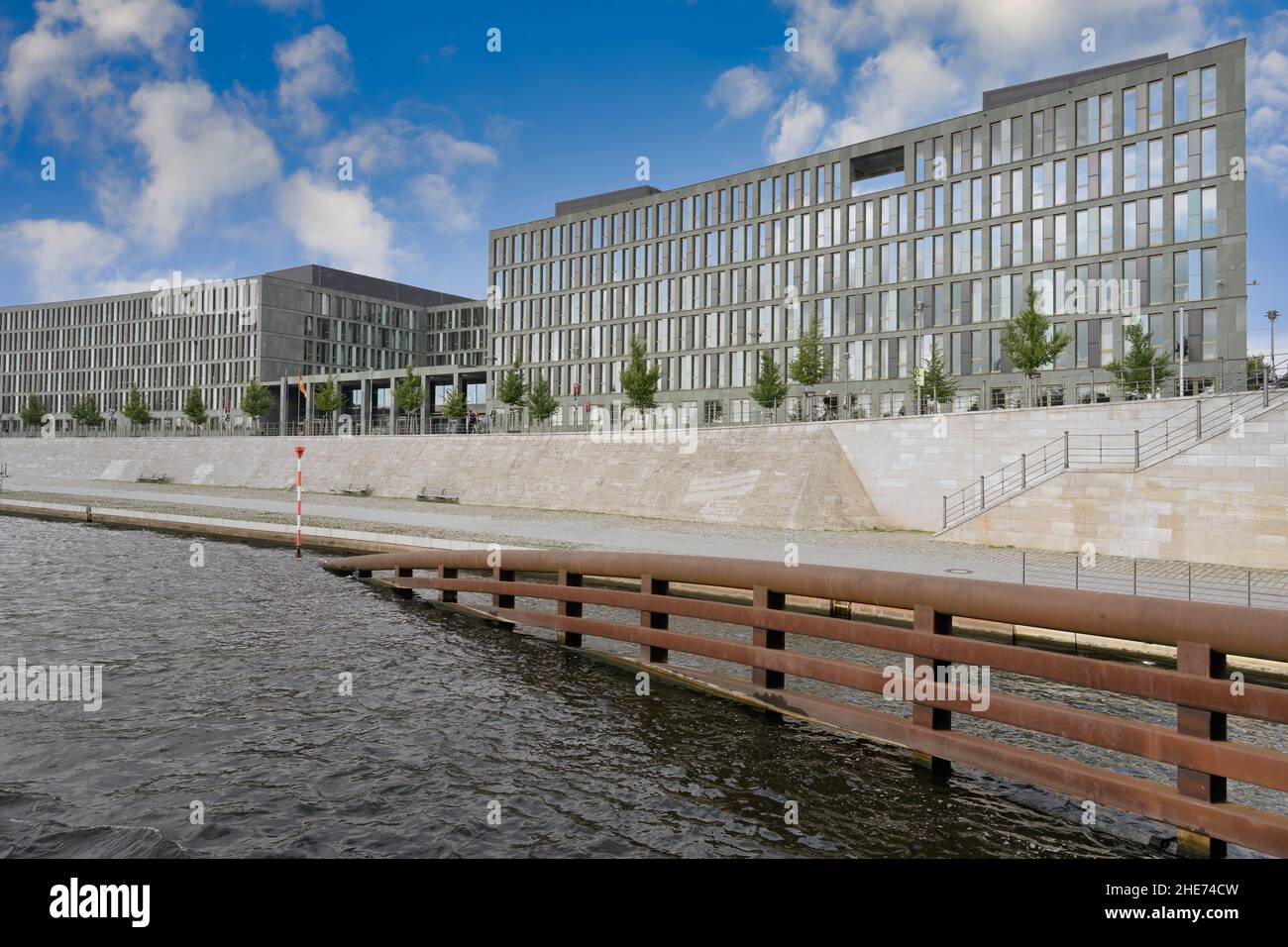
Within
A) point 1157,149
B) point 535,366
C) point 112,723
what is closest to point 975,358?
point 1157,149

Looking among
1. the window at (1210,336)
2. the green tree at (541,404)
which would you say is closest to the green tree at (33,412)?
the green tree at (541,404)

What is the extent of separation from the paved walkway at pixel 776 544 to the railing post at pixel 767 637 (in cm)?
909

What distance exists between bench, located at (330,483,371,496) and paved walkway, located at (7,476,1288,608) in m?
6.86

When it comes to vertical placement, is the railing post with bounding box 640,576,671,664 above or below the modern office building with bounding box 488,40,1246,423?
below

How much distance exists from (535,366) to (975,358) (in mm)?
43153

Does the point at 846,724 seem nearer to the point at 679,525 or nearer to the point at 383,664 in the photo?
the point at 383,664

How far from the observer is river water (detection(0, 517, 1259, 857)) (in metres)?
6.16

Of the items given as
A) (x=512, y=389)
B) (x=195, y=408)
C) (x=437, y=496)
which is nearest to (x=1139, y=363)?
(x=437, y=496)

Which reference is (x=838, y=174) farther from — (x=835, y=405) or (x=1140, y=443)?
(x=1140, y=443)

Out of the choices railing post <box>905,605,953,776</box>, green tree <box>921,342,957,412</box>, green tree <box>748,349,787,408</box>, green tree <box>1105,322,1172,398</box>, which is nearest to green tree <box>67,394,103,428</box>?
green tree <box>748,349,787,408</box>

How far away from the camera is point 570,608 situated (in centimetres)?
1225

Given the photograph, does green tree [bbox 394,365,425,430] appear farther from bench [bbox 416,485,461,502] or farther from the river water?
the river water

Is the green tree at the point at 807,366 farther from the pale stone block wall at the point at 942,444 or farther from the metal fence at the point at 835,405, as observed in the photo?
the pale stone block wall at the point at 942,444

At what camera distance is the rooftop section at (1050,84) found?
57531mm
